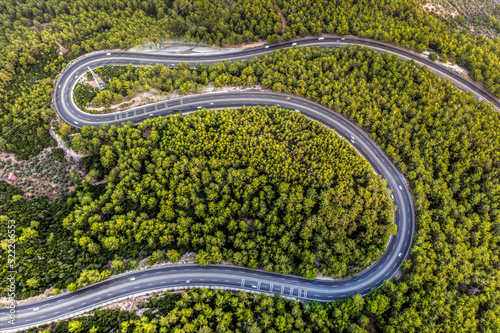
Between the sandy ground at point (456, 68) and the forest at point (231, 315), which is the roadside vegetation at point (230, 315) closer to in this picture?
the forest at point (231, 315)

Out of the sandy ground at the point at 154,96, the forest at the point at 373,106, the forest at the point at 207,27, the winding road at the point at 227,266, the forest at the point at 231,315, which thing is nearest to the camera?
the forest at the point at 231,315

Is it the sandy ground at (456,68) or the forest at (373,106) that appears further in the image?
the sandy ground at (456,68)

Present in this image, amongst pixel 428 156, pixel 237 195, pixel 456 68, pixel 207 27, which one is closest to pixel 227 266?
pixel 237 195

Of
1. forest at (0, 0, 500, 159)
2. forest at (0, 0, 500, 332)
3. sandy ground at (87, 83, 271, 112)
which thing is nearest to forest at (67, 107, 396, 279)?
forest at (0, 0, 500, 332)

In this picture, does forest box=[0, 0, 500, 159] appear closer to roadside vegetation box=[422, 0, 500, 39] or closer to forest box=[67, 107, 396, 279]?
roadside vegetation box=[422, 0, 500, 39]

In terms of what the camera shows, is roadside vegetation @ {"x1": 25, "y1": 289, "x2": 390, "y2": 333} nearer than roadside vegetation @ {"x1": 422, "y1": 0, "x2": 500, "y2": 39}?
Yes

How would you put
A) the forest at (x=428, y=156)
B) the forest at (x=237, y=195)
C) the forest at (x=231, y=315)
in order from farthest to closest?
the forest at (x=237, y=195), the forest at (x=428, y=156), the forest at (x=231, y=315)

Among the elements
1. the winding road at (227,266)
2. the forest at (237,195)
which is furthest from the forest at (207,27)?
the forest at (237,195)
